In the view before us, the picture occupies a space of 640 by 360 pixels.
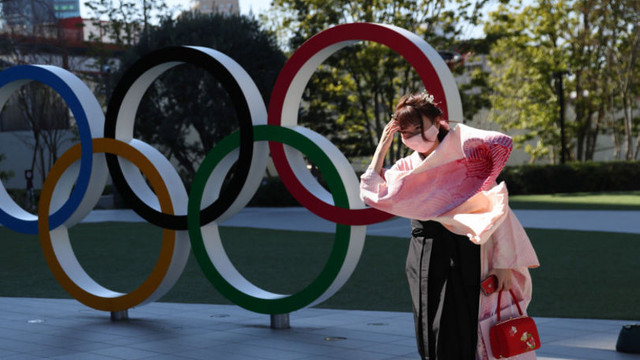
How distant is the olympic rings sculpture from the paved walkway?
0.34 m

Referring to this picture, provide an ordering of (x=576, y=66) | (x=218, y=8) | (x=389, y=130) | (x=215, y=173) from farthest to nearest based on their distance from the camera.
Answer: (x=576, y=66), (x=218, y=8), (x=215, y=173), (x=389, y=130)

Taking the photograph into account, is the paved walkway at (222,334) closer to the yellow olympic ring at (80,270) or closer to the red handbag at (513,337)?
the yellow olympic ring at (80,270)

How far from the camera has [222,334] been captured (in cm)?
782

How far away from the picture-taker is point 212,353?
23.1ft

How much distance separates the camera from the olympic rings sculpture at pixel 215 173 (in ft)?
25.2

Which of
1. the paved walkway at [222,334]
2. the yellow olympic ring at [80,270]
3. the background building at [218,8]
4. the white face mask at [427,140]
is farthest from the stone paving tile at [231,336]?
the background building at [218,8]

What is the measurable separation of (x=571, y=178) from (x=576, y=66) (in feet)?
18.6

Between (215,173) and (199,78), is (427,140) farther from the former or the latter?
(199,78)

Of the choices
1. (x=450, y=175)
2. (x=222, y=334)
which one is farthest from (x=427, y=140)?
(x=222, y=334)

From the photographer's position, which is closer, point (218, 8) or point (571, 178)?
point (218, 8)

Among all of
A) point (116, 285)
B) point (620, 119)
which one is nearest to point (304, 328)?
point (116, 285)

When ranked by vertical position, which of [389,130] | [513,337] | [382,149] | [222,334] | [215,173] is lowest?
[222,334]

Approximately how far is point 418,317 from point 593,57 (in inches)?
1387

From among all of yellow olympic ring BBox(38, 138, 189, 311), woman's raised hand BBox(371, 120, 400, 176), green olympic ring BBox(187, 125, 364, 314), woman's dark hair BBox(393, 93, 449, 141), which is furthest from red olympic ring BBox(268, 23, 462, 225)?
woman's dark hair BBox(393, 93, 449, 141)
